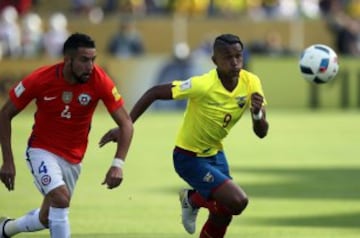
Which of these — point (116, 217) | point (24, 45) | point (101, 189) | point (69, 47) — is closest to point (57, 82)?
point (69, 47)

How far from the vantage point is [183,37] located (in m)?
41.6

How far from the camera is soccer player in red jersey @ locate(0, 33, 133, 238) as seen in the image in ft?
39.9

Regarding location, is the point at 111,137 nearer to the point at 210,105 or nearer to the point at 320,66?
the point at 210,105

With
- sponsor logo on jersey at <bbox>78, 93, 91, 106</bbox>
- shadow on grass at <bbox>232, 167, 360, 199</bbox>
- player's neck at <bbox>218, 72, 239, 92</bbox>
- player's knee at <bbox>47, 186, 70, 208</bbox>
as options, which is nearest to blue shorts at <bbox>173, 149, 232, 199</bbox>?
player's neck at <bbox>218, 72, 239, 92</bbox>

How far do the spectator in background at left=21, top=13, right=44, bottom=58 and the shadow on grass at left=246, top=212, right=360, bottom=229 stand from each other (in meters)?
22.1

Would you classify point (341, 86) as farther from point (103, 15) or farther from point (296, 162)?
point (296, 162)

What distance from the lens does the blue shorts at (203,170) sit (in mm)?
13031

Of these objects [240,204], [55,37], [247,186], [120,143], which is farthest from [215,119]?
[55,37]

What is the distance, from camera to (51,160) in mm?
12656

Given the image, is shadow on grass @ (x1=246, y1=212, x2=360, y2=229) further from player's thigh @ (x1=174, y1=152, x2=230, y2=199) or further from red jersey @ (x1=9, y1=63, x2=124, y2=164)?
red jersey @ (x1=9, y1=63, x2=124, y2=164)

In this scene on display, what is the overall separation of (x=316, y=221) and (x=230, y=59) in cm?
383

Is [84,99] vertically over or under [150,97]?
over

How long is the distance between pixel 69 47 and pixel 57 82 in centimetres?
40

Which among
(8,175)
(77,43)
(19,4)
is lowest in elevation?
(19,4)
